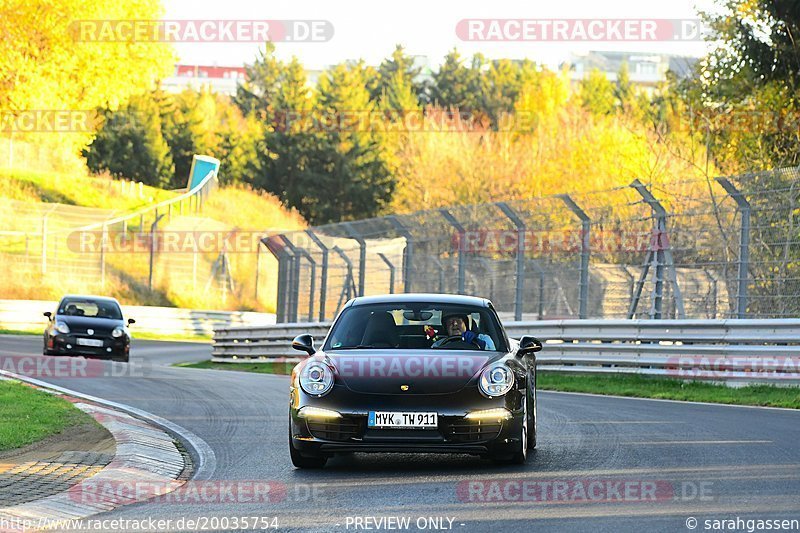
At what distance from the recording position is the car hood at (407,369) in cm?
957

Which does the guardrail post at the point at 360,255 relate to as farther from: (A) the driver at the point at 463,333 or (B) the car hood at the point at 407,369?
(B) the car hood at the point at 407,369

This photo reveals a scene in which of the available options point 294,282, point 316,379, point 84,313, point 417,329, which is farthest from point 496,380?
point 294,282

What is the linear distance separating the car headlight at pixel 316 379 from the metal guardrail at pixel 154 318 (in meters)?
29.8

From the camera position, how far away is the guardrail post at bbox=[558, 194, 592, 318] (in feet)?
67.7

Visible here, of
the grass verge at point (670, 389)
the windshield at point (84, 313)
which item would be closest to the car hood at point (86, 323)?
the windshield at point (84, 313)

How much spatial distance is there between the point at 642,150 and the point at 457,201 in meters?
17.0

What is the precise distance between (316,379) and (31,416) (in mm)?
4305

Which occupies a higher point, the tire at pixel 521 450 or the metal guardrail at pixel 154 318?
the tire at pixel 521 450

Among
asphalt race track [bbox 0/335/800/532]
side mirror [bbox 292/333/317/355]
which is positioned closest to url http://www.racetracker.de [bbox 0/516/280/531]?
asphalt race track [bbox 0/335/800/532]

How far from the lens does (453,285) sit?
2427 centimetres

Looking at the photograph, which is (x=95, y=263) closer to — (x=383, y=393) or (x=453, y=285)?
(x=453, y=285)

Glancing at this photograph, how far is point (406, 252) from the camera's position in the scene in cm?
2545

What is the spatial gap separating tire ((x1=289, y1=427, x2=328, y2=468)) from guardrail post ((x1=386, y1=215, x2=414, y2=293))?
15.1 metres

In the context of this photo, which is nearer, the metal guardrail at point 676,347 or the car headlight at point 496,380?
the car headlight at point 496,380
